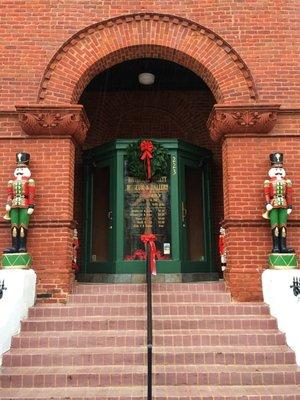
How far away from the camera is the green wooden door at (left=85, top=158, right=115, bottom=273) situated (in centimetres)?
889

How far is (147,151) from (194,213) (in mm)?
1832

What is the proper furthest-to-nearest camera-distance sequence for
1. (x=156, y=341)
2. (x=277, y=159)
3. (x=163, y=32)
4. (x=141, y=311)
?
(x=163, y=32)
(x=277, y=159)
(x=141, y=311)
(x=156, y=341)

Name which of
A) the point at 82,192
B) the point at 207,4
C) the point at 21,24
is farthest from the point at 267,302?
the point at 21,24

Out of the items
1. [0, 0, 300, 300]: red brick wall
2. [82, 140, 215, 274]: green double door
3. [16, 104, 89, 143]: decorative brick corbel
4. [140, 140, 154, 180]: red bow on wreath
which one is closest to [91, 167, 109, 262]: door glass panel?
[82, 140, 215, 274]: green double door

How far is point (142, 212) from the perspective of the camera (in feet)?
27.4

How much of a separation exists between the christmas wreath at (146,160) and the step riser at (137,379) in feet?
13.7

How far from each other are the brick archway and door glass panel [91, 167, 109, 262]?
2.13 metres

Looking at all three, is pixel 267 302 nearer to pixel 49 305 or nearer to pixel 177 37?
pixel 49 305

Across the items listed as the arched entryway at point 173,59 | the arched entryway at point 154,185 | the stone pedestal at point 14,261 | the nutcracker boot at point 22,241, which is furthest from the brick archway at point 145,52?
the stone pedestal at point 14,261

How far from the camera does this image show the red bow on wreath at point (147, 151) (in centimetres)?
823

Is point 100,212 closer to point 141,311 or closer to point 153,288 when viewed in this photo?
point 153,288

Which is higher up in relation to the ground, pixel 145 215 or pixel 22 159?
pixel 22 159

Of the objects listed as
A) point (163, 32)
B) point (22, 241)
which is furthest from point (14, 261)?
point (163, 32)

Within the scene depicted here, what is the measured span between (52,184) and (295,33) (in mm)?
5014
